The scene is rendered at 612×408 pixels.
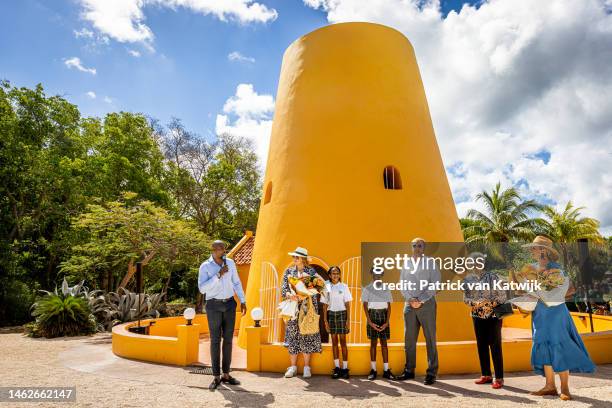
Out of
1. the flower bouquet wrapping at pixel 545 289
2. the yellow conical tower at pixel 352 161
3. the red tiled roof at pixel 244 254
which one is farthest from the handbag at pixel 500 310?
the red tiled roof at pixel 244 254

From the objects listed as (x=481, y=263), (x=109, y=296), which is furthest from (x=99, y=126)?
(x=481, y=263)

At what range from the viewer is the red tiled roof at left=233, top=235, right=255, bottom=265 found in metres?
15.9

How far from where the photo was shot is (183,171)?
92.9 feet

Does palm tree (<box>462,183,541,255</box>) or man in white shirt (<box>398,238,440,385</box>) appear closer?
man in white shirt (<box>398,238,440,385</box>)

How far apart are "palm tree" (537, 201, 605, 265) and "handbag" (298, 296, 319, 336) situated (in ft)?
82.6

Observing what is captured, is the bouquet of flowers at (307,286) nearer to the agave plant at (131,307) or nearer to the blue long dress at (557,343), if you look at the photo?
the blue long dress at (557,343)

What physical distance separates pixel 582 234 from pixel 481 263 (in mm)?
27421

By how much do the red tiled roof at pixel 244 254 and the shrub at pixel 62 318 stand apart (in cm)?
518

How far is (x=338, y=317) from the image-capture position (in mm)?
6391

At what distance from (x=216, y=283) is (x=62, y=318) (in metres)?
9.37

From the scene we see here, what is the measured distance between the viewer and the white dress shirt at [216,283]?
587 cm

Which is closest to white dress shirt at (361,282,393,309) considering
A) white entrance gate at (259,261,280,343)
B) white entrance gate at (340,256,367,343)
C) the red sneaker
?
the red sneaker

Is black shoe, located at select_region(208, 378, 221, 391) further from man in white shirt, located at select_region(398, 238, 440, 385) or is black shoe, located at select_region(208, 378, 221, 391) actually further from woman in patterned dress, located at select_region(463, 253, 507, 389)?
woman in patterned dress, located at select_region(463, 253, 507, 389)

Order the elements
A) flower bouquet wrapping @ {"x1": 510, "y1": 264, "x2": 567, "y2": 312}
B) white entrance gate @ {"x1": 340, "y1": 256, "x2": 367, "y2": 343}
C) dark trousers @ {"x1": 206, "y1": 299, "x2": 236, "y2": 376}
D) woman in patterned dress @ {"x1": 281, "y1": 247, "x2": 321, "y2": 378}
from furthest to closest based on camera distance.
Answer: white entrance gate @ {"x1": 340, "y1": 256, "x2": 367, "y2": 343}
woman in patterned dress @ {"x1": 281, "y1": 247, "x2": 321, "y2": 378}
dark trousers @ {"x1": 206, "y1": 299, "x2": 236, "y2": 376}
flower bouquet wrapping @ {"x1": 510, "y1": 264, "x2": 567, "y2": 312}
